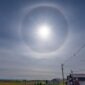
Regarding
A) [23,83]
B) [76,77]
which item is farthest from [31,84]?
[76,77]

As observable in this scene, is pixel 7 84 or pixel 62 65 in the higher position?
pixel 62 65

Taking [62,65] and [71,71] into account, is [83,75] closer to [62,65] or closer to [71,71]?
[71,71]

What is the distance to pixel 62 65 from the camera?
47938 mm

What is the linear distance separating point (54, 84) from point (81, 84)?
53.8ft

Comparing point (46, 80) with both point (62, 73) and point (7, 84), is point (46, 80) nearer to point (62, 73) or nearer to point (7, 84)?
point (62, 73)

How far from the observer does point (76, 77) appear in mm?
42531

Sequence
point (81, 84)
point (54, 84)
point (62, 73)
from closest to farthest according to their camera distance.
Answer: point (81, 84)
point (62, 73)
point (54, 84)

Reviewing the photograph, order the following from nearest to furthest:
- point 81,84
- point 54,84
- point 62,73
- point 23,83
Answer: point 81,84
point 62,73
point 23,83
point 54,84

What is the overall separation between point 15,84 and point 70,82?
13198 millimetres

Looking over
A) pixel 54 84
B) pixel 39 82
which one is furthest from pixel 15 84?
pixel 54 84

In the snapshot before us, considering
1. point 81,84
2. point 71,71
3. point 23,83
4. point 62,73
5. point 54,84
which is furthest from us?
point 54,84

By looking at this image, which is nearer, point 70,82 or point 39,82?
point 70,82

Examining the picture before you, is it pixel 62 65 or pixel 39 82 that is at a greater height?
pixel 62 65

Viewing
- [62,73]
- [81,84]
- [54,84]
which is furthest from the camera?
[54,84]
